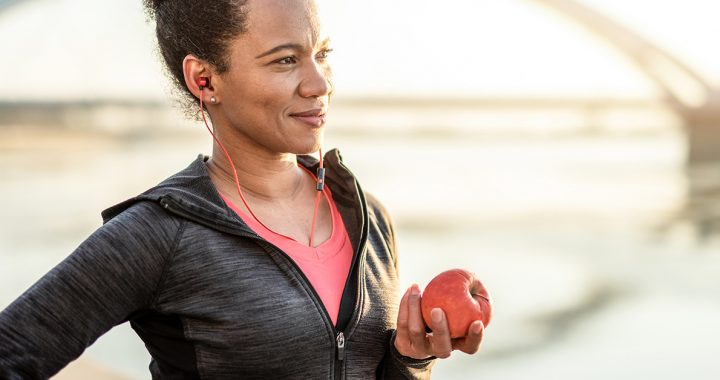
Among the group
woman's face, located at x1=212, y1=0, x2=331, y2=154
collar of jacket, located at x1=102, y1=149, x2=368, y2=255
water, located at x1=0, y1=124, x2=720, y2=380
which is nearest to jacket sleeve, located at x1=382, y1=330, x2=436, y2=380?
collar of jacket, located at x1=102, y1=149, x2=368, y2=255

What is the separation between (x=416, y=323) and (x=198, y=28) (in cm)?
39

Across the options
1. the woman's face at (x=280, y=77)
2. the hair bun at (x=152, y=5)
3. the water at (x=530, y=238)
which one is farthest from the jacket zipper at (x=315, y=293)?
the water at (x=530, y=238)

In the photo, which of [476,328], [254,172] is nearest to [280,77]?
[254,172]

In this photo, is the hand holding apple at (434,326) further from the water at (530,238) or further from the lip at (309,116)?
the water at (530,238)

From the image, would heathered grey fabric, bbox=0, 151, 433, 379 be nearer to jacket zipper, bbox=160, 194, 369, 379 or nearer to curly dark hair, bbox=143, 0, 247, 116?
jacket zipper, bbox=160, 194, 369, 379

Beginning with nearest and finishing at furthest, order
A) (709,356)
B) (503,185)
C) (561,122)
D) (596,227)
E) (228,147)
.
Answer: (228,147) → (709,356) → (596,227) → (503,185) → (561,122)

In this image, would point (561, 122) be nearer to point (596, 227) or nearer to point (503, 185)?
point (503, 185)

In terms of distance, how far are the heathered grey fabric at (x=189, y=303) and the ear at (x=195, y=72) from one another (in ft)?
0.29

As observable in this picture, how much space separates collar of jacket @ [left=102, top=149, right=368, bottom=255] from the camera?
0.96 m

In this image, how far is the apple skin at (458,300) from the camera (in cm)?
101

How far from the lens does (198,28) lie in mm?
1024

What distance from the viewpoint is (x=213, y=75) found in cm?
103

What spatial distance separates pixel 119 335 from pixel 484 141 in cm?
1203

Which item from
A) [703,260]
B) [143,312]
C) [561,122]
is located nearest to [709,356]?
[703,260]
